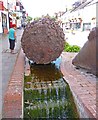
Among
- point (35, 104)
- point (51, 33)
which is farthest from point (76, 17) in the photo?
point (35, 104)

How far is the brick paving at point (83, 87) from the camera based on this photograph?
460cm

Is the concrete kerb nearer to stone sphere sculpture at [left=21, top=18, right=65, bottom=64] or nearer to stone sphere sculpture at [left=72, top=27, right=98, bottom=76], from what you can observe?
stone sphere sculpture at [left=21, top=18, right=65, bottom=64]

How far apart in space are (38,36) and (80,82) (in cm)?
244

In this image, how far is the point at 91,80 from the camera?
6.59m

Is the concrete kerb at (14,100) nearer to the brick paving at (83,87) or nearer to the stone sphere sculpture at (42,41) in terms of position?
the brick paving at (83,87)

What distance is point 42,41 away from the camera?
26.4 feet

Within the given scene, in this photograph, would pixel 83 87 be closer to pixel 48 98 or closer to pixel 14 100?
pixel 48 98

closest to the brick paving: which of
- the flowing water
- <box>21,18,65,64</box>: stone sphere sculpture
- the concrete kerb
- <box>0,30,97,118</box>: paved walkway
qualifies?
<box>0,30,97,118</box>: paved walkway

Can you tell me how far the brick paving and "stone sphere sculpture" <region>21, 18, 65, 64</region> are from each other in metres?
0.66

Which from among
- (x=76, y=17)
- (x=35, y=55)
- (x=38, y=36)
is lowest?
(x=35, y=55)

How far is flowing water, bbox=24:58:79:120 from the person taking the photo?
17.3 ft

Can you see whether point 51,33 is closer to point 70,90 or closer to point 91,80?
point 91,80

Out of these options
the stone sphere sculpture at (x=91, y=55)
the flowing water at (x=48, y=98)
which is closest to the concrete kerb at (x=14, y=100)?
the flowing water at (x=48, y=98)

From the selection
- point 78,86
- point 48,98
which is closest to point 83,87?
point 78,86
